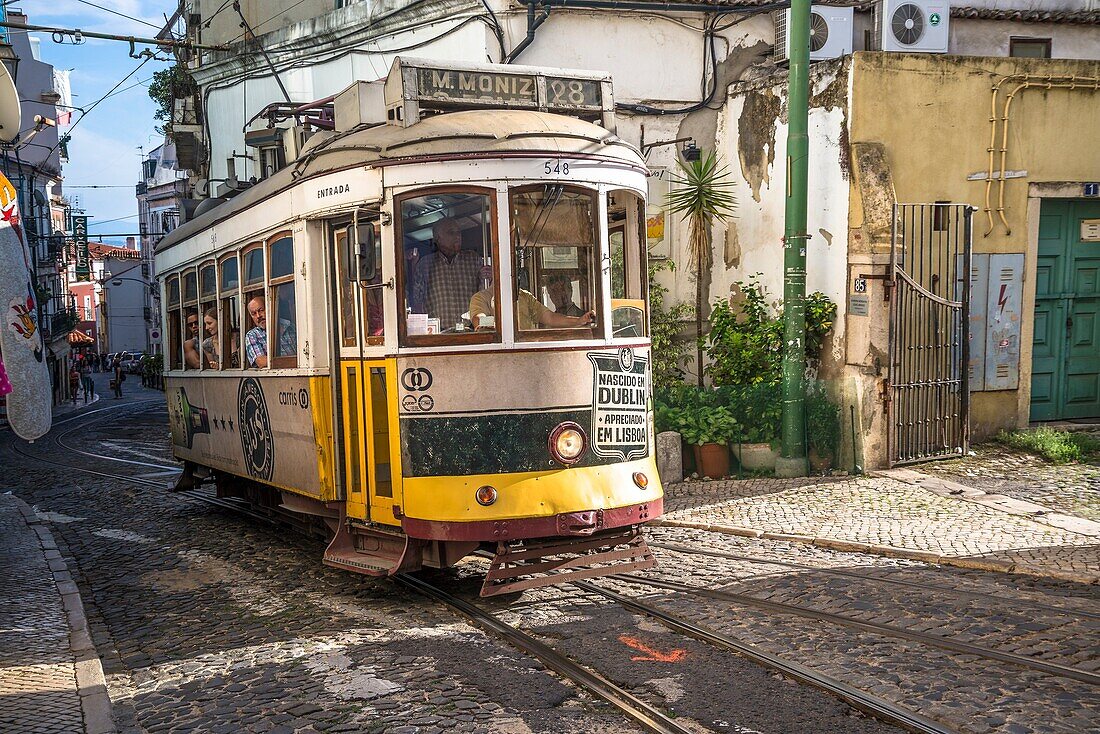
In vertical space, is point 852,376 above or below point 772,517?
above

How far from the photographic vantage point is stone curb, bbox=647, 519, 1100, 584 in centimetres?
729

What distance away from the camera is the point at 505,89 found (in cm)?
754

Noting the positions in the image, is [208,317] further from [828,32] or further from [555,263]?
[828,32]

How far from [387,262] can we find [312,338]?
1.13 metres

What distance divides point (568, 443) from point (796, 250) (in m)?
5.51

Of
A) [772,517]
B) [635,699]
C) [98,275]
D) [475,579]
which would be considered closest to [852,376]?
[772,517]

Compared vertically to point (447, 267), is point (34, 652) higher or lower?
lower

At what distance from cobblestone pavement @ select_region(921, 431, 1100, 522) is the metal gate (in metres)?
0.36

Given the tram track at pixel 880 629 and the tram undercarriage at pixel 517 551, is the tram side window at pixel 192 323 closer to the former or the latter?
the tram undercarriage at pixel 517 551

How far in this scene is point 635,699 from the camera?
502 centimetres

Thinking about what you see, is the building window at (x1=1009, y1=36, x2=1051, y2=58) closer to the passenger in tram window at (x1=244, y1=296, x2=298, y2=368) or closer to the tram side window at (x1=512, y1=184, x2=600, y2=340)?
the tram side window at (x1=512, y1=184, x2=600, y2=340)

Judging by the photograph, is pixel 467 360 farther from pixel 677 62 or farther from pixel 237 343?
pixel 677 62

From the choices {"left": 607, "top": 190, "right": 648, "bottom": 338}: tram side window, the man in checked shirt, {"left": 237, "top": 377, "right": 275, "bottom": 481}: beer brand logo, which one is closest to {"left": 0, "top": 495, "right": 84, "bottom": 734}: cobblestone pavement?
{"left": 237, "top": 377, "right": 275, "bottom": 481}: beer brand logo

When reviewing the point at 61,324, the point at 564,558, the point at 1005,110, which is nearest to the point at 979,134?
the point at 1005,110
